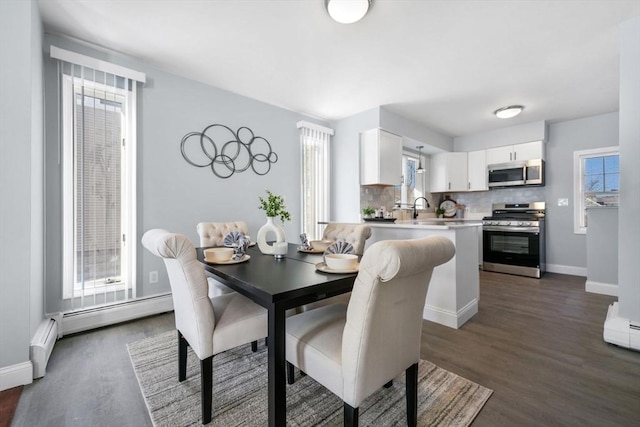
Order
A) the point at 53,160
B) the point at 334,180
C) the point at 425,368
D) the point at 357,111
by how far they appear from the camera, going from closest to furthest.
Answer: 1. the point at 425,368
2. the point at 53,160
3. the point at 357,111
4. the point at 334,180

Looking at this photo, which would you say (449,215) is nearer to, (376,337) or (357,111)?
(357,111)

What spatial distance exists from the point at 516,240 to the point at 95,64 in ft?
19.2

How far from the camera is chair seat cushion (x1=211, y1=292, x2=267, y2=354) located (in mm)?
1347

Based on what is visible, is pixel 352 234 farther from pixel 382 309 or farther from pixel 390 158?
pixel 390 158

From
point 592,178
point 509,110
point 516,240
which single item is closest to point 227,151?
point 509,110

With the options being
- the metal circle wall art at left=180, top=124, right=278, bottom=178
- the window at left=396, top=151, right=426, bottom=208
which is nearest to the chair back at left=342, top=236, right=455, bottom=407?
the metal circle wall art at left=180, top=124, right=278, bottom=178

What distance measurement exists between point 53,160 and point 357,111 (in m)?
3.49

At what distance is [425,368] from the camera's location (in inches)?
70.1

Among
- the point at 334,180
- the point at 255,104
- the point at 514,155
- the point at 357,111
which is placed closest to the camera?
the point at 255,104

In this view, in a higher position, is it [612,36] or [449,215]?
[612,36]

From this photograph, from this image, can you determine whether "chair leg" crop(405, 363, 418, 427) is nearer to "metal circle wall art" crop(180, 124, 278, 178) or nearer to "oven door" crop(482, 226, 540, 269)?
"metal circle wall art" crop(180, 124, 278, 178)

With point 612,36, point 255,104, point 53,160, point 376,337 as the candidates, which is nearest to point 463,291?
point 376,337

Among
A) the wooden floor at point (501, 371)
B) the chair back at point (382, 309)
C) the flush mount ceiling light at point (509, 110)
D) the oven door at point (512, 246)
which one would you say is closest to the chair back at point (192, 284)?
the wooden floor at point (501, 371)

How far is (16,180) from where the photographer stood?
5.37 ft
